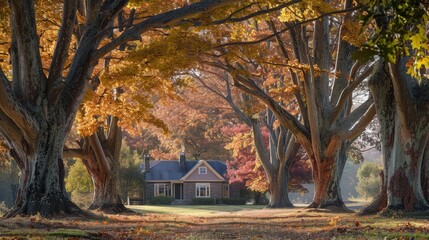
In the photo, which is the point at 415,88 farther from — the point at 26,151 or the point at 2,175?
Result: the point at 2,175

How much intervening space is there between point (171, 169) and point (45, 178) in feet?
170

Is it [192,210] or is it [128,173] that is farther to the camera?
[128,173]

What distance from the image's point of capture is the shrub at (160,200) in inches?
2402

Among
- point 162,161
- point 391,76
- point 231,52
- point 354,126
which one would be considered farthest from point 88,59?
point 162,161

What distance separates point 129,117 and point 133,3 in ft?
24.0

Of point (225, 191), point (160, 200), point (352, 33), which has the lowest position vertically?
point (160, 200)

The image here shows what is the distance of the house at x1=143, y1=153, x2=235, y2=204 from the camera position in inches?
2579

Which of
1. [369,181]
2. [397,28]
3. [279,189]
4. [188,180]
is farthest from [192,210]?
[397,28]

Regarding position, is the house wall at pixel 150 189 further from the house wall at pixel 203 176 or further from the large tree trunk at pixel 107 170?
the large tree trunk at pixel 107 170

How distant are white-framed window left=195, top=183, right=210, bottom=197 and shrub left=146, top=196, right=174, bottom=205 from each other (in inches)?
166

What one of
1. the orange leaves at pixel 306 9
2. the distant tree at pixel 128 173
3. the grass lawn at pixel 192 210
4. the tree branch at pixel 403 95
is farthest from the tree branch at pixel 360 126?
the distant tree at pixel 128 173

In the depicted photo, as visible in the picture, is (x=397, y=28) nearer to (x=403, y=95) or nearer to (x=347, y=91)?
(x=403, y=95)

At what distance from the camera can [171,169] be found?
67.9 meters

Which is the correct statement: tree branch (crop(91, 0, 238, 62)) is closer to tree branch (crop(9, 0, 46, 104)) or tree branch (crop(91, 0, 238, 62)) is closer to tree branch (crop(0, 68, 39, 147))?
tree branch (crop(9, 0, 46, 104))
